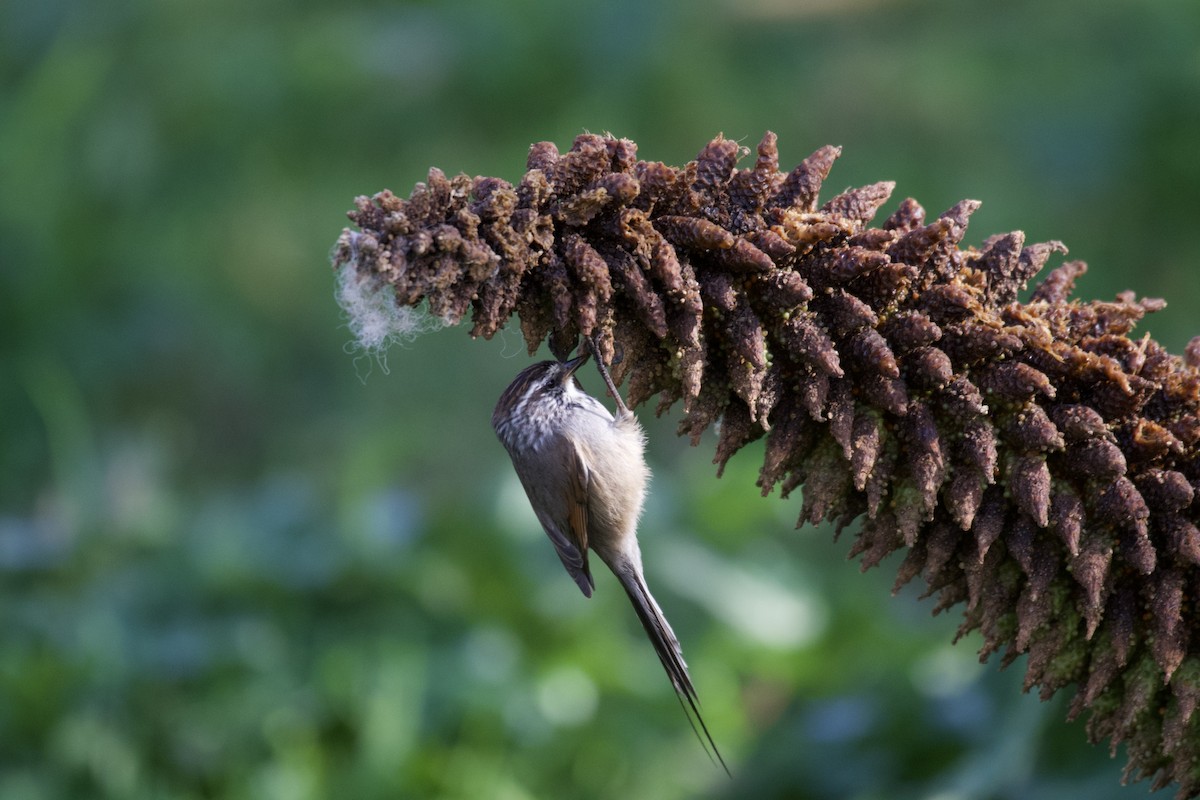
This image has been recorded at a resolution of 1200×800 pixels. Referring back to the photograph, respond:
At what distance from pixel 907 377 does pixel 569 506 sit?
5.97 ft

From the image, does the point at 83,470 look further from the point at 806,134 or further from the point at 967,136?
the point at 967,136

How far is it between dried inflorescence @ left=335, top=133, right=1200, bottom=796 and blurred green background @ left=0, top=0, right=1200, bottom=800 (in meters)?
0.87

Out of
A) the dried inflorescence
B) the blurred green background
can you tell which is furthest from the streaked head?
the dried inflorescence

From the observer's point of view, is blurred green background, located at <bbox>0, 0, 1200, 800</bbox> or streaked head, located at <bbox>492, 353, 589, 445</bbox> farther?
blurred green background, located at <bbox>0, 0, 1200, 800</bbox>

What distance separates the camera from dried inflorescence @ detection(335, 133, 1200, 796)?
73.9 inches

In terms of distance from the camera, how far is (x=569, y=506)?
3645 millimetres

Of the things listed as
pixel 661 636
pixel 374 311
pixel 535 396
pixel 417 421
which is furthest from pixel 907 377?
pixel 417 421

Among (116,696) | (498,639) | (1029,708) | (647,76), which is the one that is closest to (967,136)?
(647,76)

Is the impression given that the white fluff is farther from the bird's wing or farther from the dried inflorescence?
the bird's wing

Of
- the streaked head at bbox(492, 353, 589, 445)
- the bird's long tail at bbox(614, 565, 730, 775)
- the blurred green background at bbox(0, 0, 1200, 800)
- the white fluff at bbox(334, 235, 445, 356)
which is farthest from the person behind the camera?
the blurred green background at bbox(0, 0, 1200, 800)

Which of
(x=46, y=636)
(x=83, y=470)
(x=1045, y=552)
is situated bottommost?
(x=1045, y=552)

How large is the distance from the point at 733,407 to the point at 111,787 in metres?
2.76

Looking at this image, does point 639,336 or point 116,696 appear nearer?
point 639,336

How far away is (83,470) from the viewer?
492cm
